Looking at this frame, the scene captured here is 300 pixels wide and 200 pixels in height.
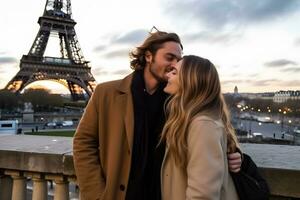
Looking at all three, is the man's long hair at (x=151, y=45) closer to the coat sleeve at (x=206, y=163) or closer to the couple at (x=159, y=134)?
the couple at (x=159, y=134)

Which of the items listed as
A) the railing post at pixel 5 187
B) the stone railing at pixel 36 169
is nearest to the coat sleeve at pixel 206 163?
the stone railing at pixel 36 169

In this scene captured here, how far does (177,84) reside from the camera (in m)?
2.29

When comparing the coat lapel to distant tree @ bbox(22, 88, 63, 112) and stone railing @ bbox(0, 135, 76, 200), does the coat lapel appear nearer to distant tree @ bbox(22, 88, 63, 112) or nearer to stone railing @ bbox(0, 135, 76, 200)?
stone railing @ bbox(0, 135, 76, 200)

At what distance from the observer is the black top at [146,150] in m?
2.44

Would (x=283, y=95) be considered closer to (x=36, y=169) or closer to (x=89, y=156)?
(x=36, y=169)

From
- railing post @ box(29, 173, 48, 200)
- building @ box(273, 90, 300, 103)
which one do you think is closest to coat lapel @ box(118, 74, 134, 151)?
railing post @ box(29, 173, 48, 200)

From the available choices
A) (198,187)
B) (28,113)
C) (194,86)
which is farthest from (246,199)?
(28,113)

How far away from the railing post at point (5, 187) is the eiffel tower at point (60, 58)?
51928 mm

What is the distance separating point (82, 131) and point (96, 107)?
6.7 inches

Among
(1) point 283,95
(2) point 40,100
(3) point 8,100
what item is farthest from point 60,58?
(1) point 283,95

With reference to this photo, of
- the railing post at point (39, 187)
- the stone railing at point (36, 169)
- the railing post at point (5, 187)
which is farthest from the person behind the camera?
the railing post at point (5, 187)

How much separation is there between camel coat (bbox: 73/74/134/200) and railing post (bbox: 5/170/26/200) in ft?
2.85

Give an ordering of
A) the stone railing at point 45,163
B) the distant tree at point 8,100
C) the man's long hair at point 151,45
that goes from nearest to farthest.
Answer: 1. the man's long hair at point 151,45
2. the stone railing at point 45,163
3. the distant tree at point 8,100

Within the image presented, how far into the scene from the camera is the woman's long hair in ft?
7.09
